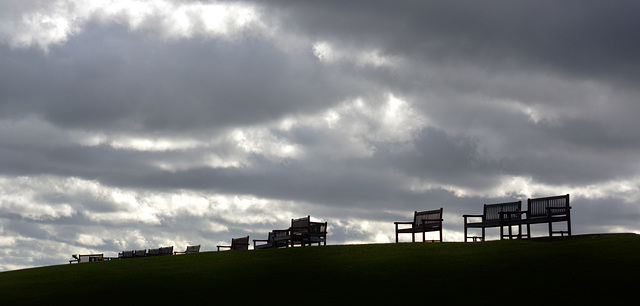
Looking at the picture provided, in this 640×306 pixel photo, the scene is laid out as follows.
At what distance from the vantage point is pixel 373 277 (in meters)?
15.0

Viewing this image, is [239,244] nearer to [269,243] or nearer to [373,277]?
[269,243]

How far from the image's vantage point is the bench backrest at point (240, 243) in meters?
28.4

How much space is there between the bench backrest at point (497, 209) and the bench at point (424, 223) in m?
1.54

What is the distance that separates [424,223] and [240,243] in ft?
30.9

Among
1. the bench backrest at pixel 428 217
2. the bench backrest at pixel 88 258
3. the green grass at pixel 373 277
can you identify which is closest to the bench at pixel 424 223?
the bench backrest at pixel 428 217

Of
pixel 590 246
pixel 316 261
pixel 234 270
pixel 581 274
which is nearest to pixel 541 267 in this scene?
pixel 581 274

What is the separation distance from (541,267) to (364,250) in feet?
19.8

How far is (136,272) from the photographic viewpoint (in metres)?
18.7

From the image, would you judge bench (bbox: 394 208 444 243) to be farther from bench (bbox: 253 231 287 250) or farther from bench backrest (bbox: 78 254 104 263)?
bench backrest (bbox: 78 254 104 263)

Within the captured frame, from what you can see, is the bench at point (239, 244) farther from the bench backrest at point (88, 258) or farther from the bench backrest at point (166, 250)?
the bench backrest at point (88, 258)

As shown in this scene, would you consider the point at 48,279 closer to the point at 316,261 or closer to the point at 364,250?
the point at 316,261

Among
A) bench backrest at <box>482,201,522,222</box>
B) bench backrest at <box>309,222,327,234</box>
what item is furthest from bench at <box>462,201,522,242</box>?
bench backrest at <box>309,222,327,234</box>

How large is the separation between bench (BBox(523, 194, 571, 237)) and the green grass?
1293 mm

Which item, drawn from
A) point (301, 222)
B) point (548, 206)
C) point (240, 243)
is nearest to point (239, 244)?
point (240, 243)
